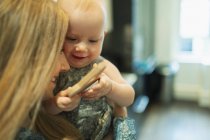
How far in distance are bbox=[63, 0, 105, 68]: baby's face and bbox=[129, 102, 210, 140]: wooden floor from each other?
173cm

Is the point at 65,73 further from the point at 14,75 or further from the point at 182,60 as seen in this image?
the point at 182,60

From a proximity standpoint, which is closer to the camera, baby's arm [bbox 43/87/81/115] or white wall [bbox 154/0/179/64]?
baby's arm [bbox 43/87/81/115]

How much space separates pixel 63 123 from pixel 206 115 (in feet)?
9.07

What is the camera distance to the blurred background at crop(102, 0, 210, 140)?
2.81 meters

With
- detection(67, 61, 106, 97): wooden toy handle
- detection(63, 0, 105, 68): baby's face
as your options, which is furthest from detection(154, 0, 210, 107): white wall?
detection(67, 61, 106, 97): wooden toy handle

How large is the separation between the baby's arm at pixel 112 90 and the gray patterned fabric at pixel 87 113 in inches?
1.5

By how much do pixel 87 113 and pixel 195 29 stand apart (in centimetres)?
302

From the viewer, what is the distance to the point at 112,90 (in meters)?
0.75

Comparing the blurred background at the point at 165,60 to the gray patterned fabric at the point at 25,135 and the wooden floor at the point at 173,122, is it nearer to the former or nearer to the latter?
the wooden floor at the point at 173,122

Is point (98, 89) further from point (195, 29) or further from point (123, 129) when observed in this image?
point (195, 29)

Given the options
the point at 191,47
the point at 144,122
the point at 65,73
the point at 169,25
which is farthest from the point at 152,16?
the point at 65,73

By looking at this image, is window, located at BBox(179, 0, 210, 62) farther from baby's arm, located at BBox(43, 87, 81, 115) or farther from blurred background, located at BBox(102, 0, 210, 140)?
baby's arm, located at BBox(43, 87, 81, 115)

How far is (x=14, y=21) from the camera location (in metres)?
0.65

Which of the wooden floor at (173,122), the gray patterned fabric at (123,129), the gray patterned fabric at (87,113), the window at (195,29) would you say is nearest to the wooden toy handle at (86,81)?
the gray patterned fabric at (87,113)
